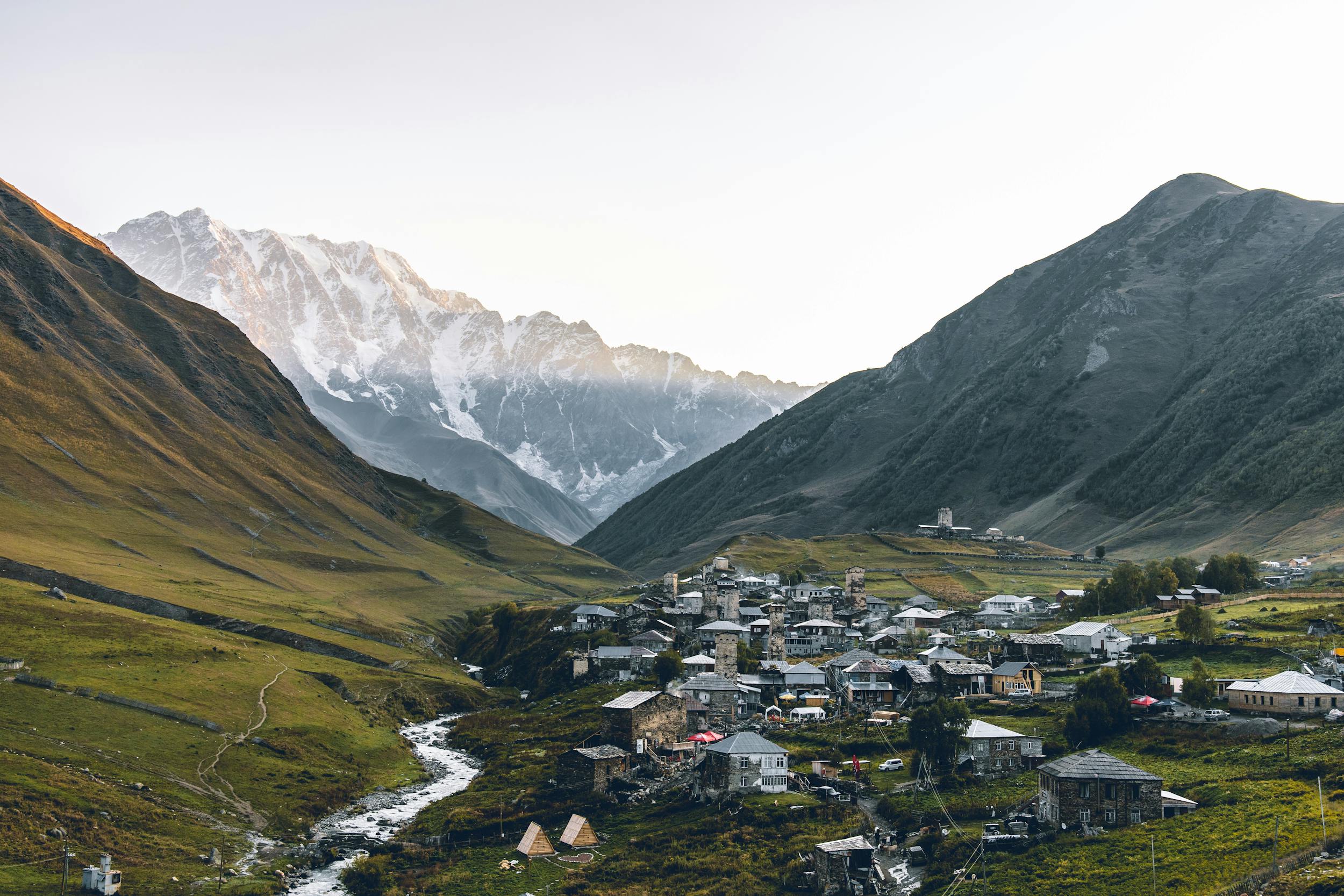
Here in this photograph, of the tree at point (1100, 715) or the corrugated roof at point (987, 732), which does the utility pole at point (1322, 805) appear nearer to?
the tree at point (1100, 715)

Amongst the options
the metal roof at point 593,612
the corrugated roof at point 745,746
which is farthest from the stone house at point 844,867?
the metal roof at point 593,612

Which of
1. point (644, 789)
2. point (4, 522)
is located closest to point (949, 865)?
point (644, 789)

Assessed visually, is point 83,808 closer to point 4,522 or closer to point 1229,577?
point 4,522

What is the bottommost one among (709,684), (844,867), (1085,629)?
(844,867)

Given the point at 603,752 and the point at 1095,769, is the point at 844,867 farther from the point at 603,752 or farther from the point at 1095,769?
the point at 603,752

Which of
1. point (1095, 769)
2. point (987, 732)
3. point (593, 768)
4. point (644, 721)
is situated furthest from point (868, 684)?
point (1095, 769)

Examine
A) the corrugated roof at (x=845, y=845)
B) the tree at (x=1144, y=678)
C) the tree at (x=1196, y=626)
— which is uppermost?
the tree at (x=1196, y=626)
